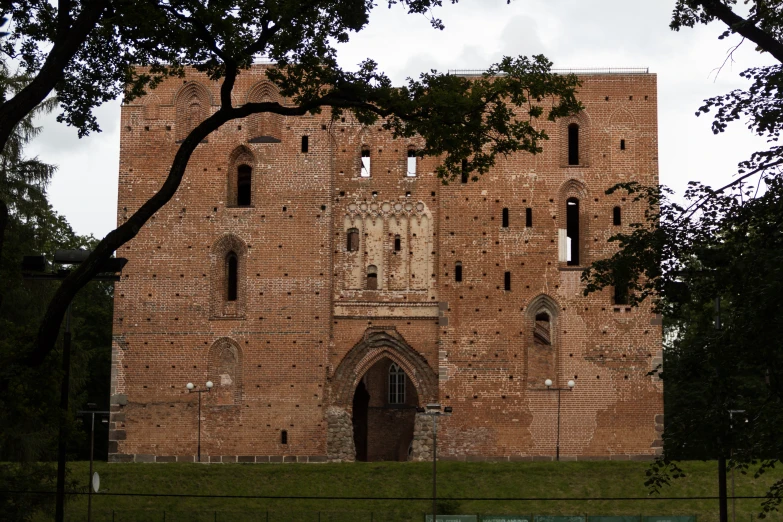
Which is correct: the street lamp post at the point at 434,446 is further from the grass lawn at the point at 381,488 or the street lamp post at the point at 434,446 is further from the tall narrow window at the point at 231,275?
the tall narrow window at the point at 231,275

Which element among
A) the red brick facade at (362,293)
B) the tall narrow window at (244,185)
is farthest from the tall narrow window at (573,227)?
the tall narrow window at (244,185)

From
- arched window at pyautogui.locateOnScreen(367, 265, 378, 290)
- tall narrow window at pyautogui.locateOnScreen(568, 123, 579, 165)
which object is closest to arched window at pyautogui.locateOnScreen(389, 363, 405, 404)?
arched window at pyautogui.locateOnScreen(367, 265, 378, 290)

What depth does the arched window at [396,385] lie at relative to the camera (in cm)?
4469

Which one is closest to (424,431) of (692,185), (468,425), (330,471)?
(468,425)

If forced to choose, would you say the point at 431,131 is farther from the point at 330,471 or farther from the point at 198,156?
the point at 198,156

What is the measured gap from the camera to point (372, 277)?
36.4 meters

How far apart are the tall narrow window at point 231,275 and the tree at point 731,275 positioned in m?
21.2

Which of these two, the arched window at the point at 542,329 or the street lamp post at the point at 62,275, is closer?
the street lamp post at the point at 62,275

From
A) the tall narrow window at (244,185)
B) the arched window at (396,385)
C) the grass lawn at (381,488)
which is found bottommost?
the grass lawn at (381,488)

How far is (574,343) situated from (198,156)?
11.6m

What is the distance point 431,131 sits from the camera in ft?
52.5

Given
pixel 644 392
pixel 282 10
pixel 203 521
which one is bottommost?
pixel 203 521

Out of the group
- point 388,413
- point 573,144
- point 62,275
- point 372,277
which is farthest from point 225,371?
point 62,275

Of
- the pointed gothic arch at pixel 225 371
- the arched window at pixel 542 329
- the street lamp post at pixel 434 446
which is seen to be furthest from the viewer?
the arched window at pixel 542 329
